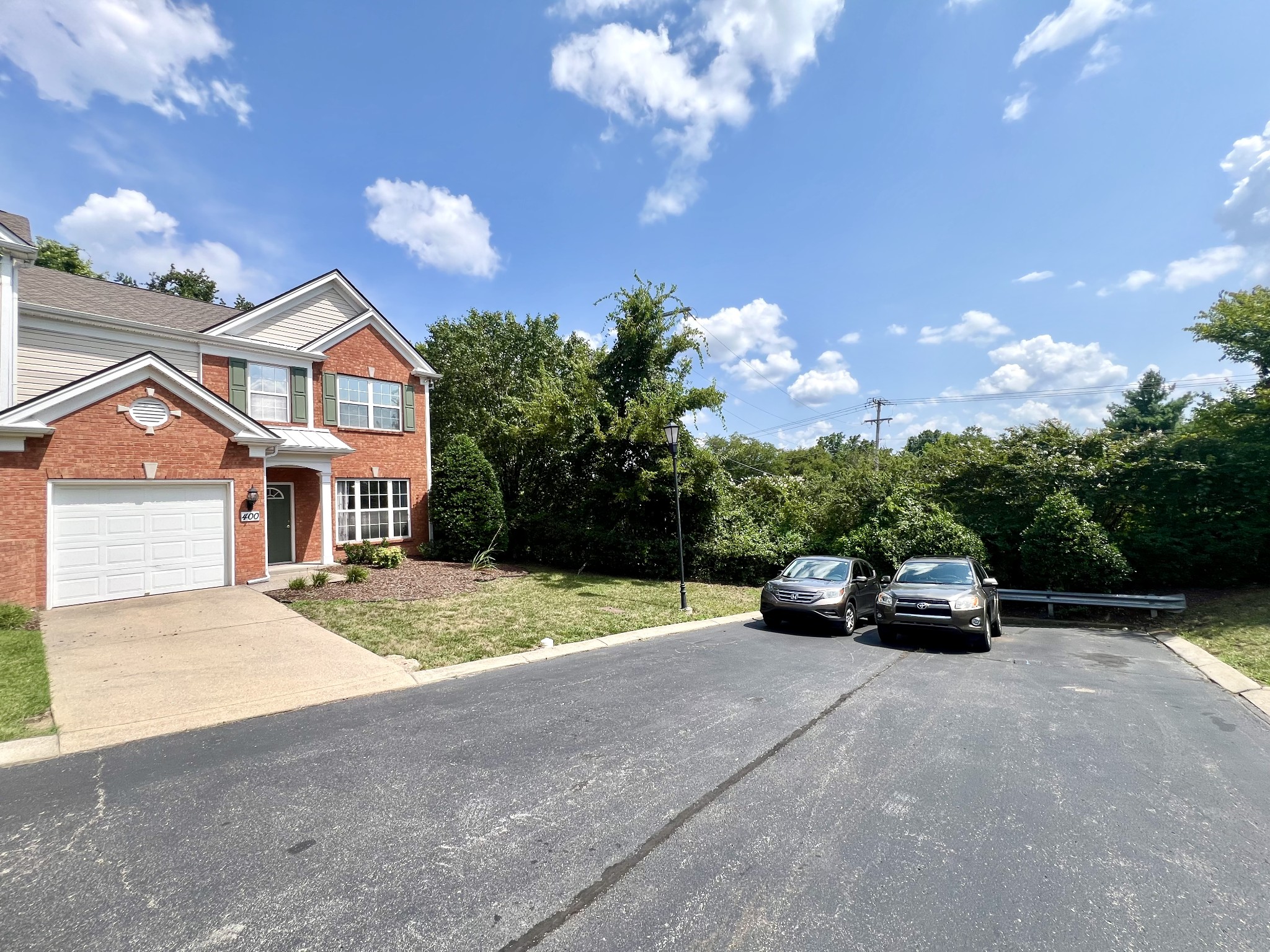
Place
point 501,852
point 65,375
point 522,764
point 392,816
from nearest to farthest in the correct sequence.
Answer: point 501,852 < point 392,816 < point 522,764 < point 65,375

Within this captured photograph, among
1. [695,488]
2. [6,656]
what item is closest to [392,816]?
[6,656]

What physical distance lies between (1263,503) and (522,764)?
59.8 feet

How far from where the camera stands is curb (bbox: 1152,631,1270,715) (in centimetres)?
696

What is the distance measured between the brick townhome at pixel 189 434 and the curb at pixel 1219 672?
16.6 m

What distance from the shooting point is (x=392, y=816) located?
3678 millimetres

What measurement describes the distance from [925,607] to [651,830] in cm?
778

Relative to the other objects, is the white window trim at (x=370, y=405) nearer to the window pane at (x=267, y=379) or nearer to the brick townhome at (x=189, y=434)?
the brick townhome at (x=189, y=434)

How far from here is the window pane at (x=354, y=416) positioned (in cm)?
1758

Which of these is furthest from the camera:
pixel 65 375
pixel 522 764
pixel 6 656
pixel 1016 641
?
pixel 65 375

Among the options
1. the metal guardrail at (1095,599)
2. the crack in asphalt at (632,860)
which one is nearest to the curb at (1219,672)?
the metal guardrail at (1095,599)

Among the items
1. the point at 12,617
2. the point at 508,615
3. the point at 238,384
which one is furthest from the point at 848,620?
the point at 238,384

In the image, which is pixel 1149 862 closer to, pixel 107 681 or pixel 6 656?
pixel 107 681

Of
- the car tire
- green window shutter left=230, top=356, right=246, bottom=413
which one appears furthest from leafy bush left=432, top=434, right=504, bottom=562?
the car tire

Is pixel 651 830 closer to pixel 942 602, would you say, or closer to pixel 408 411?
pixel 942 602
